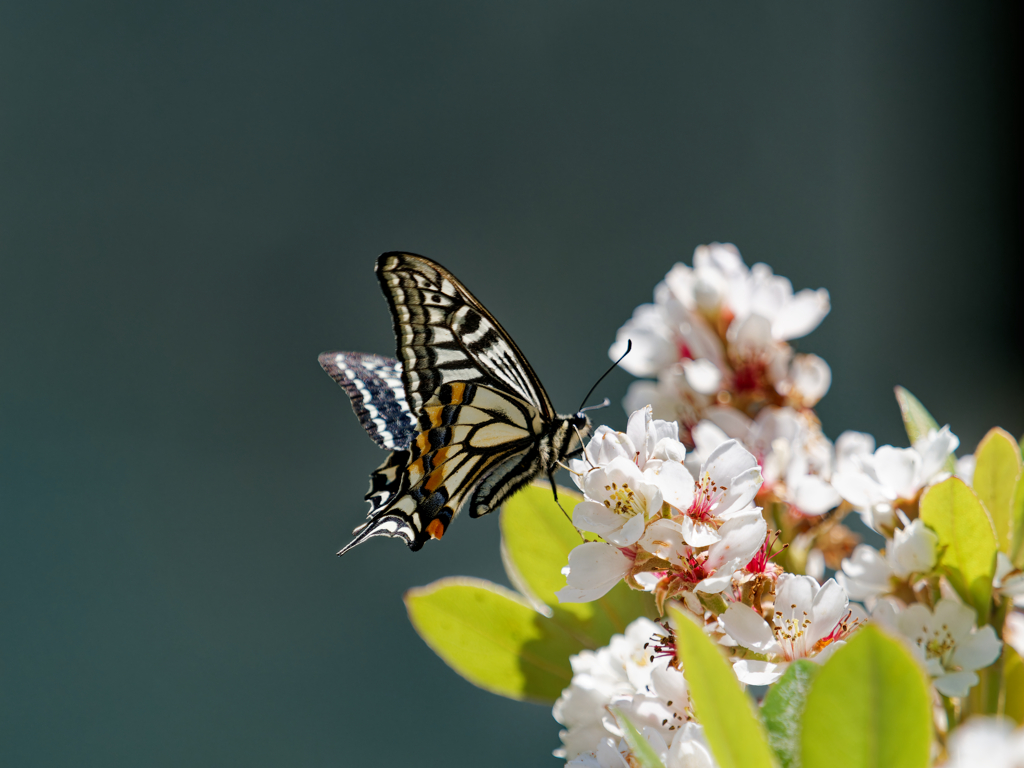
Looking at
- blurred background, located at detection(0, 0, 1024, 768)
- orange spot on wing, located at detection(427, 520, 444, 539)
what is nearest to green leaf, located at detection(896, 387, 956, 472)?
orange spot on wing, located at detection(427, 520, 444, 539)

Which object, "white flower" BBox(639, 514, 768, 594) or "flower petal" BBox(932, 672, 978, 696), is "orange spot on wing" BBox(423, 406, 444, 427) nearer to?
"white flower" BBox(639, 514, 768, 594)

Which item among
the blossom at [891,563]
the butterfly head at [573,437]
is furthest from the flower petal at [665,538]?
the butterfly head at [573,437]

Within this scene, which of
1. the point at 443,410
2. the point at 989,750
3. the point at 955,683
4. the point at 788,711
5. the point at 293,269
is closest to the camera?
the point at 989,750

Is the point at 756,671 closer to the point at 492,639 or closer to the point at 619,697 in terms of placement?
the point at 619,697

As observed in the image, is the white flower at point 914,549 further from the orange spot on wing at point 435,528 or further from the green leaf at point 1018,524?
the orange spot on wing at point 435,528

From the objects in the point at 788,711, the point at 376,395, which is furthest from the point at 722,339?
the point at 788,711

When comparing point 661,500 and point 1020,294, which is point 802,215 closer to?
point 1020,294
